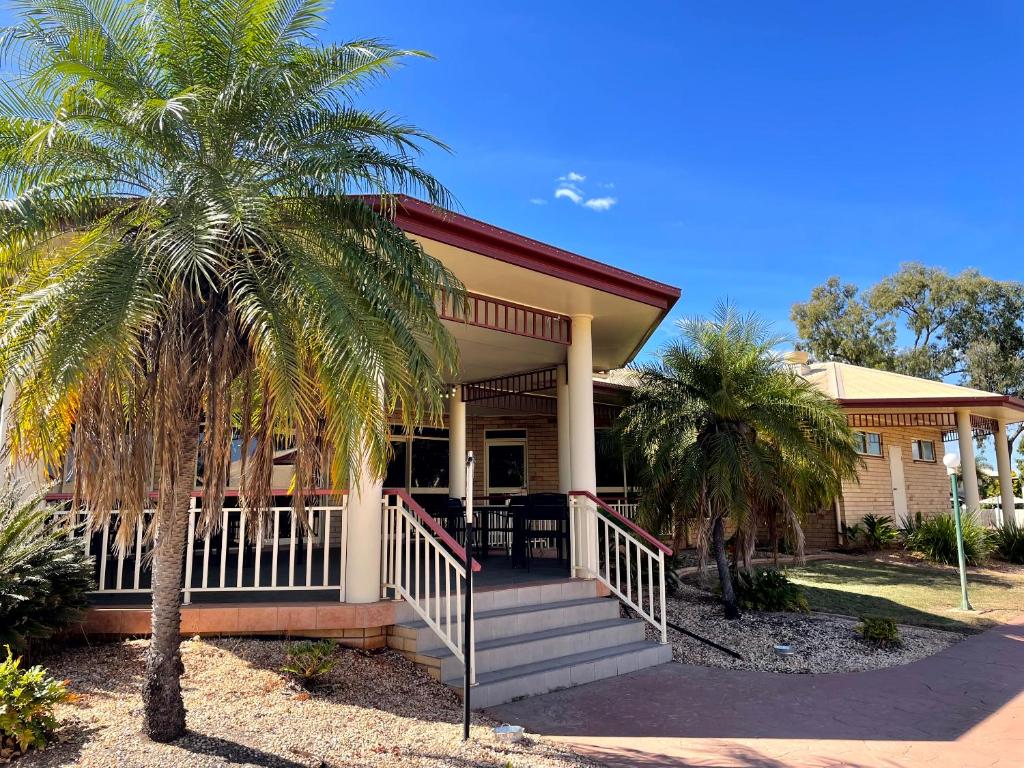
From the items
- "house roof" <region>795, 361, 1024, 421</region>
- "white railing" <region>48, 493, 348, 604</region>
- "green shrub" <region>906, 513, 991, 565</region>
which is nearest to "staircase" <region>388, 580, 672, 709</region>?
"white railing" <region>48, 493, 348, 604</region>

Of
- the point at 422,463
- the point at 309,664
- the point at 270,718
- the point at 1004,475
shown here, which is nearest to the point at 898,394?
the point at 1004,475

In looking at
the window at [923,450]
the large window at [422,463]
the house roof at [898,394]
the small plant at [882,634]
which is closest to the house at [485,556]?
the small plant at [882,634]

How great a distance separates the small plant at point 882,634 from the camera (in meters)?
7.61

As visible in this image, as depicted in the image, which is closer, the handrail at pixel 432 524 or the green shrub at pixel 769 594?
the handrail at pixel 432 524

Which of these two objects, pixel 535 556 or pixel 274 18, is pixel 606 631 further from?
pixel 274 18

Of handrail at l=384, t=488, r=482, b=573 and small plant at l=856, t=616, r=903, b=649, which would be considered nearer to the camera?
handrail at l=384, t=488, r=482, b=573

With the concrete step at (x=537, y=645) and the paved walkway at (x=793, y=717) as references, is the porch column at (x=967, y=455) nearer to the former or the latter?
the paved walkway at (x=793, y=717)

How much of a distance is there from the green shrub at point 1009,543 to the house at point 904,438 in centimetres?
78

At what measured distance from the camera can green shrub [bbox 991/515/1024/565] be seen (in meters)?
15.7

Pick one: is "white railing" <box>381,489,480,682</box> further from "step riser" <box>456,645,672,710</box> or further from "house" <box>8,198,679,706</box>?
"step riser" <box>456,645,672,710</box>

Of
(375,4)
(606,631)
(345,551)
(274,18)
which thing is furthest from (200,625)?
(375,4)

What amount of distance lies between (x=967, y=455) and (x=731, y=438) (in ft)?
37.9

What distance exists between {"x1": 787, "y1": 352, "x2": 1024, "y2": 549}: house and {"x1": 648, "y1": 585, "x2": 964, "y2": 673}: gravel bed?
7837 mm

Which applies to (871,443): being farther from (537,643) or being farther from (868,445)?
(537,643)
